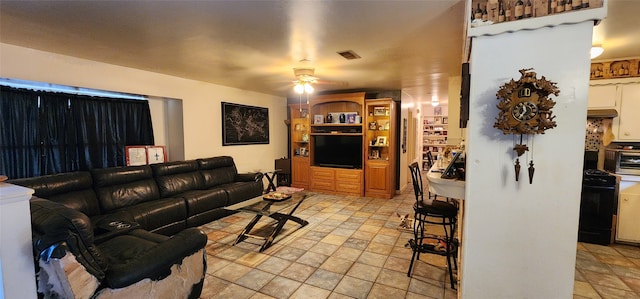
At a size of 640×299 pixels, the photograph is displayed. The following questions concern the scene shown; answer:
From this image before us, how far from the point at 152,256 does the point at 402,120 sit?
5.31m

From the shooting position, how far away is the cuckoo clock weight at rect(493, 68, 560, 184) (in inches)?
61.3

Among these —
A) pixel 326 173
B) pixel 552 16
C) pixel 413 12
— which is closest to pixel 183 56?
pixel 413 12

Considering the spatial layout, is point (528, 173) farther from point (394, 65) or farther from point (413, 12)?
point (394, 65)

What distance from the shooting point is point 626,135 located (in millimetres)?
3471

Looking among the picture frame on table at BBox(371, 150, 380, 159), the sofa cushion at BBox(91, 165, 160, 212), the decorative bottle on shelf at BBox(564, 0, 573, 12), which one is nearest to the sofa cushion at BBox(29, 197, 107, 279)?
the sofa cushion at BBox(91, 165, 160, 212)

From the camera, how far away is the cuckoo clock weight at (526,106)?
1.56m

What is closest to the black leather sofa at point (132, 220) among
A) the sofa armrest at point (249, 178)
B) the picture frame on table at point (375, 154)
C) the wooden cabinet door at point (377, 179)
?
the sofa armrest at point (249, 178)

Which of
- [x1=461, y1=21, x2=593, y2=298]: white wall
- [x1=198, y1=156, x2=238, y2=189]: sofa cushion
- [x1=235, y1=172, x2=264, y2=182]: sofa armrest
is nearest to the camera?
[x1=461, y1=21, x2=593, y2=298]: white wall

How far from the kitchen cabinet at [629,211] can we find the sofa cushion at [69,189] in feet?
20.6

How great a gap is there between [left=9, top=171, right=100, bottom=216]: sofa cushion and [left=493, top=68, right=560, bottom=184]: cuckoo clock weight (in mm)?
4115

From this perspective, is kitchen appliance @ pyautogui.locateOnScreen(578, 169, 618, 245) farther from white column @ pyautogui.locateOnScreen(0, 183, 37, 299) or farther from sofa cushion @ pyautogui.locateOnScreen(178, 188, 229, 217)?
white column @ pyautogui.locateOnScreen(0, 183, 37, 299)

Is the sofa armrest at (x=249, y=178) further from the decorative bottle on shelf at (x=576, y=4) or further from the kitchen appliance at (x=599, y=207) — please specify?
the kitchen appliance at (x=599, y=207)

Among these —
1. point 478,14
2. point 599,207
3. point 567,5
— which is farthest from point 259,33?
point 599,207

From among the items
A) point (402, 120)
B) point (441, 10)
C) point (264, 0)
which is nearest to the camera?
point (264, 0)
